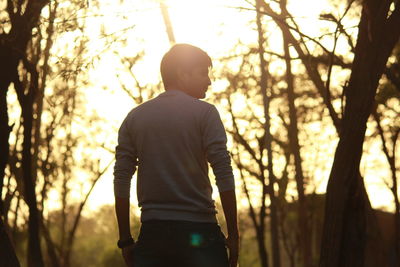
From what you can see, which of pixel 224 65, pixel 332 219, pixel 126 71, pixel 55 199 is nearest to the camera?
pixel 332 219

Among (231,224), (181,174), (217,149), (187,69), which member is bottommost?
(231,224)

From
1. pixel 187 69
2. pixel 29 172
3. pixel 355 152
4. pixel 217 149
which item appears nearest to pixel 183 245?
pixel 217 149

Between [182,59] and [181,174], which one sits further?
[182,59]

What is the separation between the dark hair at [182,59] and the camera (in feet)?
16.3

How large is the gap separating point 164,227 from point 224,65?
2003 cm

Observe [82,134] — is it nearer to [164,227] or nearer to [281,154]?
[281,154]

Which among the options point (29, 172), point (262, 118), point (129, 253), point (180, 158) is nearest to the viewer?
point (180, 158)

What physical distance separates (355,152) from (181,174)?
3.84 m

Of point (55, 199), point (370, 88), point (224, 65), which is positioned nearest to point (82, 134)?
point (55, 199)

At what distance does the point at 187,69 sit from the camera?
4984 mm

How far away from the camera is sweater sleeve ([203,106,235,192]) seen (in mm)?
4867

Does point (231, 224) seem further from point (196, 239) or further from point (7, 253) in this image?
point (7, 253)

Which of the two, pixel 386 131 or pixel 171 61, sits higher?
pixel 386 131

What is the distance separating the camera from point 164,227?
481 cm
